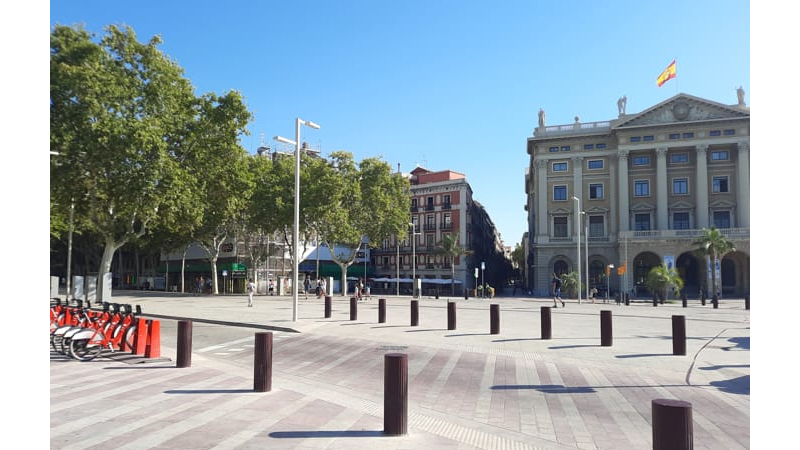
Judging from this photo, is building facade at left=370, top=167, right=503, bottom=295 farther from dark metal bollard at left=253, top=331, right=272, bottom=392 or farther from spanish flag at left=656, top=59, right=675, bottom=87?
dark metal bollard at left=253, top=331, right=272, bottom=392

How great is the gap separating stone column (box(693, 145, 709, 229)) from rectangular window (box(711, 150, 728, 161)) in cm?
112

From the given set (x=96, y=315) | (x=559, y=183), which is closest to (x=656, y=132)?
(x=559, y=183)

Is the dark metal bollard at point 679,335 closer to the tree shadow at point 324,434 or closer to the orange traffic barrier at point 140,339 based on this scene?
the tree shadow at point 324,434

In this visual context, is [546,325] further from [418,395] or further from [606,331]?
[418,395]

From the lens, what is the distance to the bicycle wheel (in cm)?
1052

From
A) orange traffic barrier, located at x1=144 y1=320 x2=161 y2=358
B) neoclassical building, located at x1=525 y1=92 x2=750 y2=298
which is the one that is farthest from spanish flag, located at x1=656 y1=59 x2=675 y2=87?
orange traffic barrier, located at x1=144 y1=320 x2=161 y2=358

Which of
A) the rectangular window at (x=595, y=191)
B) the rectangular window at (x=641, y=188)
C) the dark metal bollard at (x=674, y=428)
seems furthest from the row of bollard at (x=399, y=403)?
the rectangular window at (x=641, y=188)

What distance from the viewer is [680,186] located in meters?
58.5

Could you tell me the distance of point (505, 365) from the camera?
404 inches

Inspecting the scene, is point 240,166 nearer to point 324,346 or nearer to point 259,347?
point 324,346

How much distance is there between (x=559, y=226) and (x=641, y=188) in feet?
33.7

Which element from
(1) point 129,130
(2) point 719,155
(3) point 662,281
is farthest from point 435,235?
(1) point 129,130

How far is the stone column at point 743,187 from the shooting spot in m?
54.8

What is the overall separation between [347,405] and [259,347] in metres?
1.75
